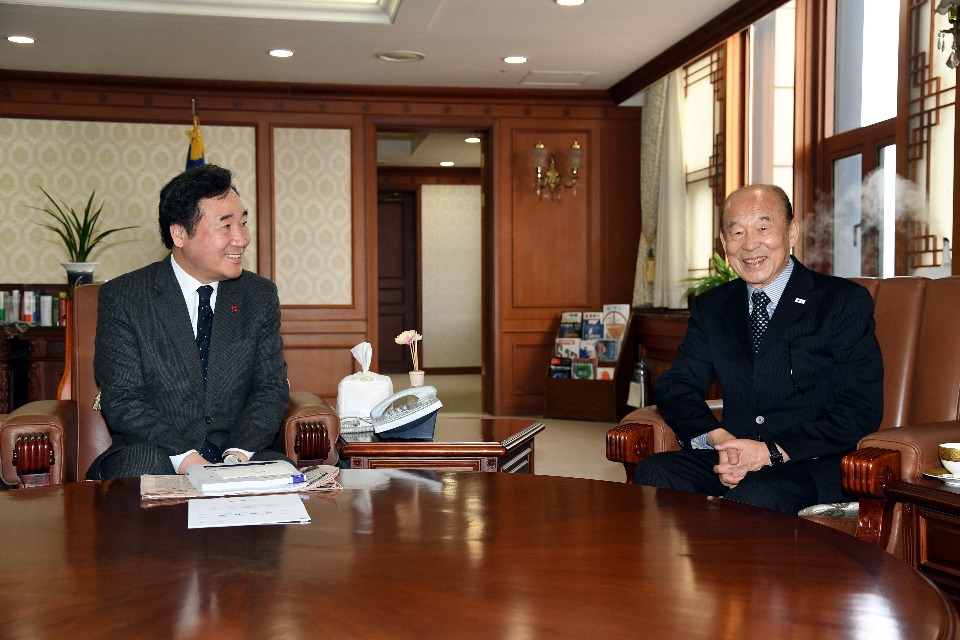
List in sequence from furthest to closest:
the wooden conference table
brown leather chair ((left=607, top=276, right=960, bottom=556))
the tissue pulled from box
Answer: the tissue pulled from box < brown leather chair ((left=607, top=276, right=960, bottom=556)) < the wooden conference table

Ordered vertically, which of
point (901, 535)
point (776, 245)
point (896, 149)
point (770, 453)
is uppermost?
point (896, 149)

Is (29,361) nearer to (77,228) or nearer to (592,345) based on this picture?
Result: (77,228)

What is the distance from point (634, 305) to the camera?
7961 millimetres

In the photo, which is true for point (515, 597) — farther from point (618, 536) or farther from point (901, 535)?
point (901, 535)

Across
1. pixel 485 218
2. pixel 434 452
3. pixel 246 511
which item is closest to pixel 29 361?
pixel 485 218

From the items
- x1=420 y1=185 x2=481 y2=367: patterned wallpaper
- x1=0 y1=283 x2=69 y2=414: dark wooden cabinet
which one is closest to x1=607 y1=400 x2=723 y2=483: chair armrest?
x1=0 y1=283 x2=69 y2=414: dark wooden cabinet

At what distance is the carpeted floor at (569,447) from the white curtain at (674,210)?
1225mm

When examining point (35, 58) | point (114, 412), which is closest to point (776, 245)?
point (114, 412)

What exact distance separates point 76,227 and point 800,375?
6.11 m

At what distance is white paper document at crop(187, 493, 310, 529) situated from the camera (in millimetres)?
1585

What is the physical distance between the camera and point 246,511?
1659 mm

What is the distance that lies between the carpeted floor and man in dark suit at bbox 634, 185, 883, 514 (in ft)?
4.32

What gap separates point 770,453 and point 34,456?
6.58 feet

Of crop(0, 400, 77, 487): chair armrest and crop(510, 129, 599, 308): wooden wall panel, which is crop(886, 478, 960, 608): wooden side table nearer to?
crop(0, 400, 77, 487): chair armrest
